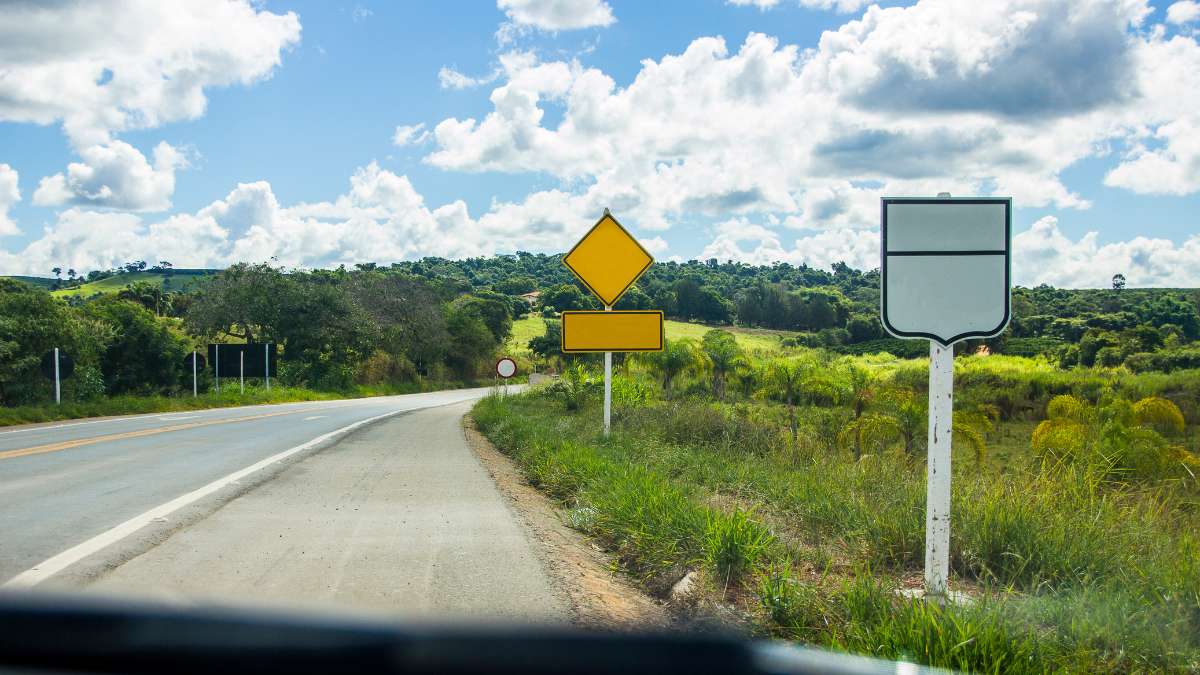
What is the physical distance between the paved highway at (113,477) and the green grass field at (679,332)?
3087 centimetres

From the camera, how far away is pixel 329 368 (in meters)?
51.5

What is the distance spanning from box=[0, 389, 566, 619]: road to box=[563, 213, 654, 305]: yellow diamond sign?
338 centimetres

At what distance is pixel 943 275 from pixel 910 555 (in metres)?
1.85

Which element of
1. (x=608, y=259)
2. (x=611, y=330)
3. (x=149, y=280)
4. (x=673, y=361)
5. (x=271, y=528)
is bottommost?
(x=673, y=361)

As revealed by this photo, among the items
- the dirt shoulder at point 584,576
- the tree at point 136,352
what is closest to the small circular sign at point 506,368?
the dirt shoulder at point 584,576

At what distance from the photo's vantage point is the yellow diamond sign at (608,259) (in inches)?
543

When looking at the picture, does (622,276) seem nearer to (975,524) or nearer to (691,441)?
(691,441)

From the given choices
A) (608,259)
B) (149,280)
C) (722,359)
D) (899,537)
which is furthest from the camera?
(149,280)

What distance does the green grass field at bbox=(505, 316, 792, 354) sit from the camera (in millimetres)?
56125

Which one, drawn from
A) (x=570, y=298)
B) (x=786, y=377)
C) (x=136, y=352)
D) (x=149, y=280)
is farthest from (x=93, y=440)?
(x=149, y=280)

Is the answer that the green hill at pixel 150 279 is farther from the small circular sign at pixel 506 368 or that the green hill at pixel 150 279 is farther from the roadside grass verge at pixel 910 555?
the roadside grass verge at pixel 910 555

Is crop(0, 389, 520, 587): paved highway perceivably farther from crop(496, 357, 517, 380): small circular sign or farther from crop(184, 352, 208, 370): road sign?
crop(184, 352, 208, 370): road sign

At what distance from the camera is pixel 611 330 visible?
1366cm

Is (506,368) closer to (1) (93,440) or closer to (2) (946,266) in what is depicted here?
(1) (93,440)
